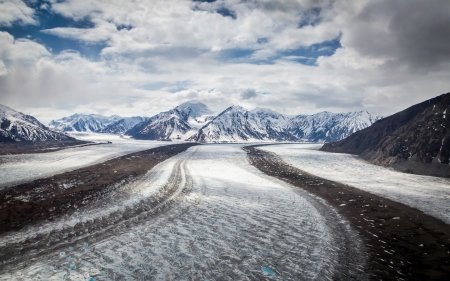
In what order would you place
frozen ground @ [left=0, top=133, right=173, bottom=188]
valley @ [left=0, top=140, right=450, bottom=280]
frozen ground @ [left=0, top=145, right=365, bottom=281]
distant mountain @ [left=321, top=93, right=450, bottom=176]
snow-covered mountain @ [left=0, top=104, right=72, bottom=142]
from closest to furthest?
frozen ground @ [left=0, top=145, right=365, bottom=281] → valley @ [left=0, top=140, right=450, bottom=280] → frozen ground @ [left=0, top=133, right=173, bottom=188] → distant mountain @ [left=321, top=93, right=450, bottom=176] → snow-covered mountain @ [left=0, top=104, right=72, bottom=142]

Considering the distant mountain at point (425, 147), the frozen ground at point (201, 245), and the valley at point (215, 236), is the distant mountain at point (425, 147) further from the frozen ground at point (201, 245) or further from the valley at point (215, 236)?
the frozen ground at point (201, 245)

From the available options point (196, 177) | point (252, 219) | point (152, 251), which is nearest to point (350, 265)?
point (252, 219)

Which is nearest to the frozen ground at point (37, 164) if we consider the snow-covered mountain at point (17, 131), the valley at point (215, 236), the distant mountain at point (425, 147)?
the valley at point (215, 236)

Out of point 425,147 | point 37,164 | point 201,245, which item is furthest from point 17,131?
point 425,147

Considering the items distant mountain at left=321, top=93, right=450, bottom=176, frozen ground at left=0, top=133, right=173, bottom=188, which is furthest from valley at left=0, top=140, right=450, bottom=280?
distant mountain at left=321, top=93, right=450, bottom=176

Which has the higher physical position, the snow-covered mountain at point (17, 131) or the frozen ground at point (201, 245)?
the snow-covered mountain at point (17, 131)

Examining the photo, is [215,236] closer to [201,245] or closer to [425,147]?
[201,245]

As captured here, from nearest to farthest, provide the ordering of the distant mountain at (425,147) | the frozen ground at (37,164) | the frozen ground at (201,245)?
the frozen ground at (201,245) < the frozen ground at (37,164) < the distant mountain at (425,147)

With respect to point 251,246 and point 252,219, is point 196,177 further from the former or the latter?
point 251,246

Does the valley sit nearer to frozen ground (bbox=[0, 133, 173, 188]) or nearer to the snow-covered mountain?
frozen ground (bbox=[0, 133, 173, 188])
